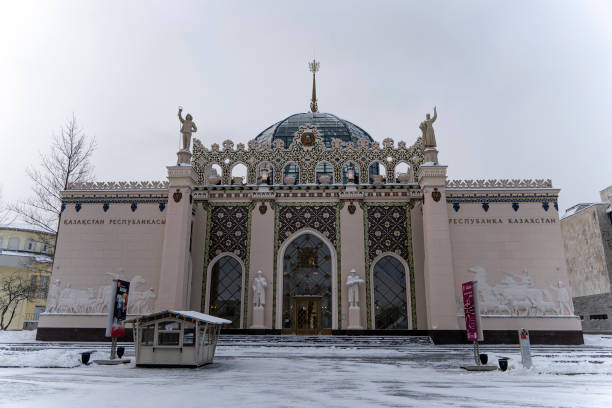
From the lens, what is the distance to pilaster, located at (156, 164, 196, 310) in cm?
2366

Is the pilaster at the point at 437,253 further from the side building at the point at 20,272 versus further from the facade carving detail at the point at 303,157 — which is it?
the side building at the point at 20,272

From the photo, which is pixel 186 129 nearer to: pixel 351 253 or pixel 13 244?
pixel 351 253

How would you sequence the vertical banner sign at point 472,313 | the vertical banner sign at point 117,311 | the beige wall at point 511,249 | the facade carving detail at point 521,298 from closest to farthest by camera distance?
the vertical banner sign at point 472,313, the vertical banner sign at point 117,311, the facade carving detail at point 521,298, the beige wall at point 511,249

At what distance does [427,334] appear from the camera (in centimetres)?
2375

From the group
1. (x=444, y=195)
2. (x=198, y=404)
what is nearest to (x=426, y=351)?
(x=444, y=195)

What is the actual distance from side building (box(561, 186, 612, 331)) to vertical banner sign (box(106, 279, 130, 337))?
3644cm

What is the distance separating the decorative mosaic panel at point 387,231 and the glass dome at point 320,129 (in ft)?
27.0

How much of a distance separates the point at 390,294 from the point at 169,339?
14.5m

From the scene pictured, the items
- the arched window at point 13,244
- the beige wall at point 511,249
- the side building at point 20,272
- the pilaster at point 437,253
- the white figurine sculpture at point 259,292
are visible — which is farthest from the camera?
the arched window at point 13,244

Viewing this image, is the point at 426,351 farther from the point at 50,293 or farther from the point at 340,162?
the point at 50,293

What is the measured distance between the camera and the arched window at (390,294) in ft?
80.2

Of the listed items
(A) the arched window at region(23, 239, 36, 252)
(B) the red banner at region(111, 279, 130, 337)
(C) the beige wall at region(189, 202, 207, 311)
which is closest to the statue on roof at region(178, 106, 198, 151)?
(C) the beige wall at region(189, 202, 207, 311)

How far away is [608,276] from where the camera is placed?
3572cm

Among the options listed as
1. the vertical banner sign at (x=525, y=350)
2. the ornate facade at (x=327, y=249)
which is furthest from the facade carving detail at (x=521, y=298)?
the vertical banner sign at (x=525, y=350)
